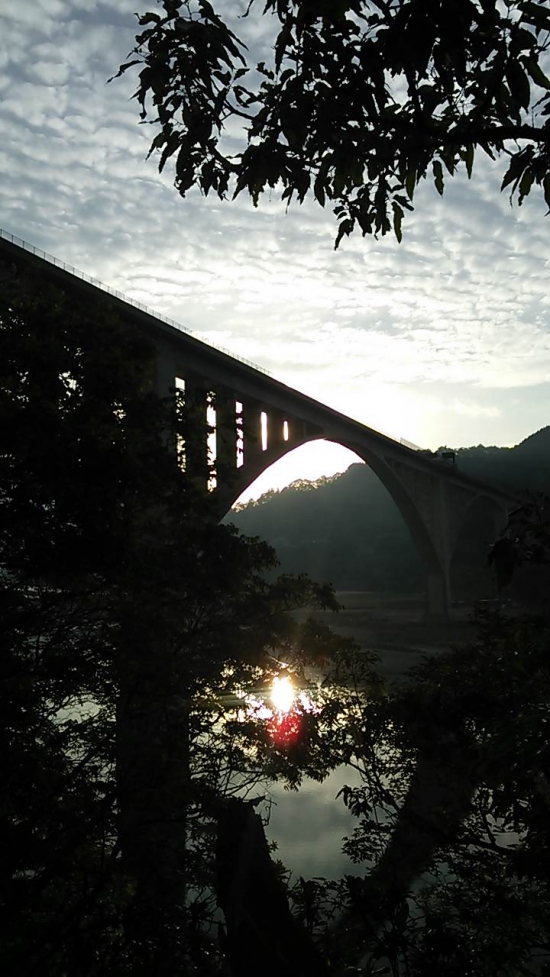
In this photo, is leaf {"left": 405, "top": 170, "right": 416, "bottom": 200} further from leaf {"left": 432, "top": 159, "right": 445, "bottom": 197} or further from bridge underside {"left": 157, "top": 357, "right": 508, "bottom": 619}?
bridge underside {"left": 157, "top": 357, "right": 508, "bottom": 619}

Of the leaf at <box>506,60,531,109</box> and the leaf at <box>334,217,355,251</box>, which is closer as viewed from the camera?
the leaf at <box>506,60,531,109</box>

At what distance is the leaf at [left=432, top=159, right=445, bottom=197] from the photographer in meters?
3.65

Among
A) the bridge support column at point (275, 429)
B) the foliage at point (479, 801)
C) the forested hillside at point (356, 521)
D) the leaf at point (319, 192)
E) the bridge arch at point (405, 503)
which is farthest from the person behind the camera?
the forested hillside at point (356, 521)

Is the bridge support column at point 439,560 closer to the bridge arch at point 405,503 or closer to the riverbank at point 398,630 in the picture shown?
the bridge arch at point 405,503

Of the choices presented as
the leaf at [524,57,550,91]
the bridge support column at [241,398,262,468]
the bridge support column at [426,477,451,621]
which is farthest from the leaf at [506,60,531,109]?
the bridge support column at [426,477,451,621]

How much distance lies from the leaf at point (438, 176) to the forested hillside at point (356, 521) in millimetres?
74071

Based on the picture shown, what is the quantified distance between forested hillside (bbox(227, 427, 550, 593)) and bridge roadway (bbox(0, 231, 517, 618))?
18797 millimetres

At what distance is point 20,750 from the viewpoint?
667cm

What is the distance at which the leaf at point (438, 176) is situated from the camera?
144 inches

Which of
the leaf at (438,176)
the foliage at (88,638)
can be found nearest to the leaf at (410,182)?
the leaf at (438,176)

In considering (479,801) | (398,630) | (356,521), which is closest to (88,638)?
(479,801)

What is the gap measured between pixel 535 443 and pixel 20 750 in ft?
471

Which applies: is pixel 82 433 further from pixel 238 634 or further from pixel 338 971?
pixel 338 971

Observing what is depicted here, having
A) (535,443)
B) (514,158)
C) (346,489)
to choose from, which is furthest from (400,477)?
(535,443)
